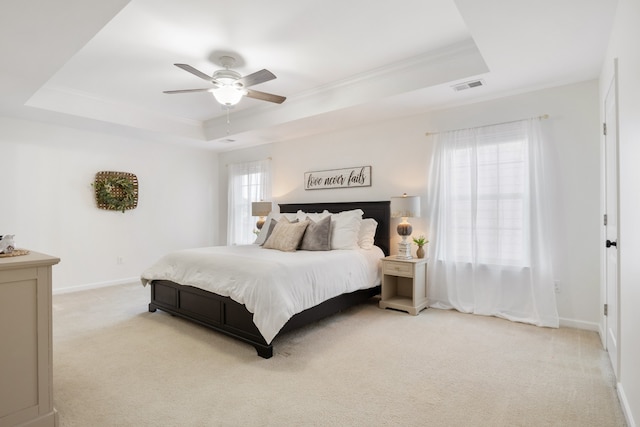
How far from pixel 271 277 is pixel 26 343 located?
1.52 m

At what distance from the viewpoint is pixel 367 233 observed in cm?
432

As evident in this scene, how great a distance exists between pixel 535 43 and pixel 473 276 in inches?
93.3

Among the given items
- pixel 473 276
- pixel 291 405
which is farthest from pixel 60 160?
pixel 473 276

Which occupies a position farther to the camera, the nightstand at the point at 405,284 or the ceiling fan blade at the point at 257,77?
the nightstand at the point at 405,284

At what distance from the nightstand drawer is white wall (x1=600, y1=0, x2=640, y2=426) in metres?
1.93

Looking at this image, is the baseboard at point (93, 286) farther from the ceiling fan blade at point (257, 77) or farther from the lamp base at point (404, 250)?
the lamp base at point (404, 250)

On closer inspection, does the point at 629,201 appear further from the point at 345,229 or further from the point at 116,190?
the point at 116,190

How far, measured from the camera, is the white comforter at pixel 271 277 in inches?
105

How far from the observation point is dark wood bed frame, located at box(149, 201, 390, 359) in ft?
9.20

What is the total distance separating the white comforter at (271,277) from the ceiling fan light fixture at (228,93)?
5.09 feet

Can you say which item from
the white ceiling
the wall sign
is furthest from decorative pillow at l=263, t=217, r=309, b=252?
the white ceiling

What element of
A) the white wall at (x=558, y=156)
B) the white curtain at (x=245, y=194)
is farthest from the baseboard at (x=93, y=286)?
the white wall at (x=558, y=156)

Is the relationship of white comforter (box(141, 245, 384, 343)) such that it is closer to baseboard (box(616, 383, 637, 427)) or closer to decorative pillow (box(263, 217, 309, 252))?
decorative pillow (box(263, 217, 309, 252))

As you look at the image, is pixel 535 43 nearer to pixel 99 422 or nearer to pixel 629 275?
pixel 629 275
